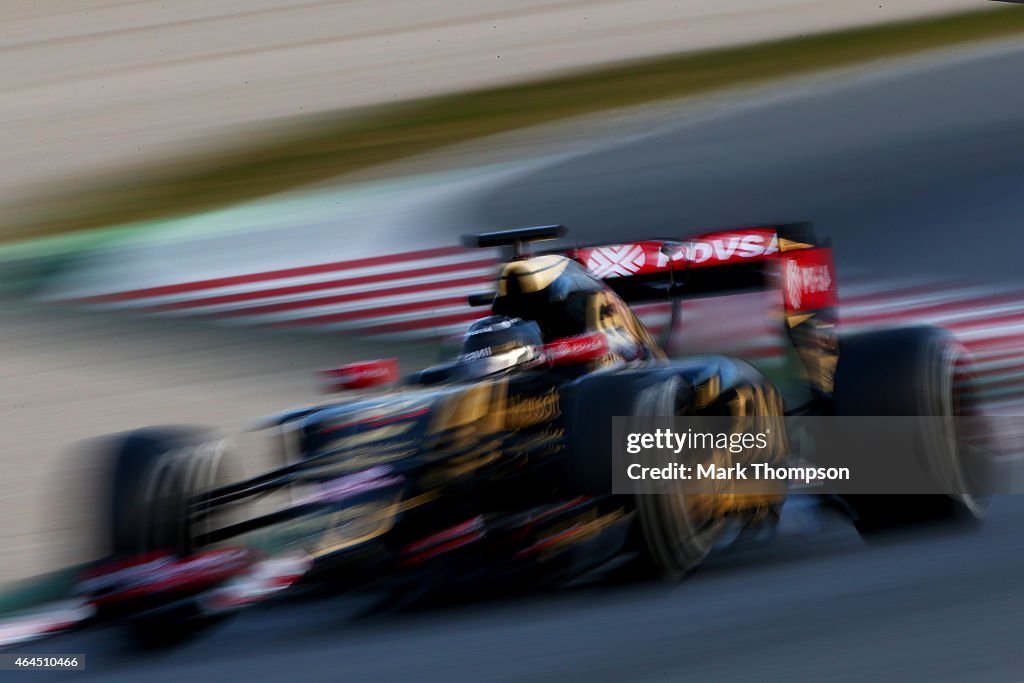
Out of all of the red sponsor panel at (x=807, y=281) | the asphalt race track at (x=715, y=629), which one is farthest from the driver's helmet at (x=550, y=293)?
the asphalt race track at (x=715, y=629)

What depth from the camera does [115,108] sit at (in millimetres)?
9133

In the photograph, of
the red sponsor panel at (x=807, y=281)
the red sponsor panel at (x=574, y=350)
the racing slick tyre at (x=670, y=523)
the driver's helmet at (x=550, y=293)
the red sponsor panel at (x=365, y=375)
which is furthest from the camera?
the red sponsor panel at (x=807, y=281)

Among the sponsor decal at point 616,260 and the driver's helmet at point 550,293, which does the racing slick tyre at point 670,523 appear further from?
the sponsor decal at point 616,260

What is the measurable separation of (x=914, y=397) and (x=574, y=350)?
994 mm

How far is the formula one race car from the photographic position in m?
3.23

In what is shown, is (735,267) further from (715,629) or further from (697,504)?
(715,629)

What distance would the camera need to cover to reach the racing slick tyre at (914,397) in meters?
3.52

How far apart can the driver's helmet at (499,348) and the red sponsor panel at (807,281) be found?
1.01 m

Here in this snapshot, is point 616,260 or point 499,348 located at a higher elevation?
point 616,260

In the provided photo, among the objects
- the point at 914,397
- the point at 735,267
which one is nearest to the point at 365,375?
the point at 735,267

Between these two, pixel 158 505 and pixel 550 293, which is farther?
pixel 550 293

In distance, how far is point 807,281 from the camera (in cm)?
426

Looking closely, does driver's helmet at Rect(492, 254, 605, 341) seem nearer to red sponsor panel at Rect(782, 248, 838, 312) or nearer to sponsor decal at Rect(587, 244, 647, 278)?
sponsor decal at Rect(587, 244, 647, 278)

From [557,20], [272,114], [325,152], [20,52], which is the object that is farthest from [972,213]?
[20,52]
